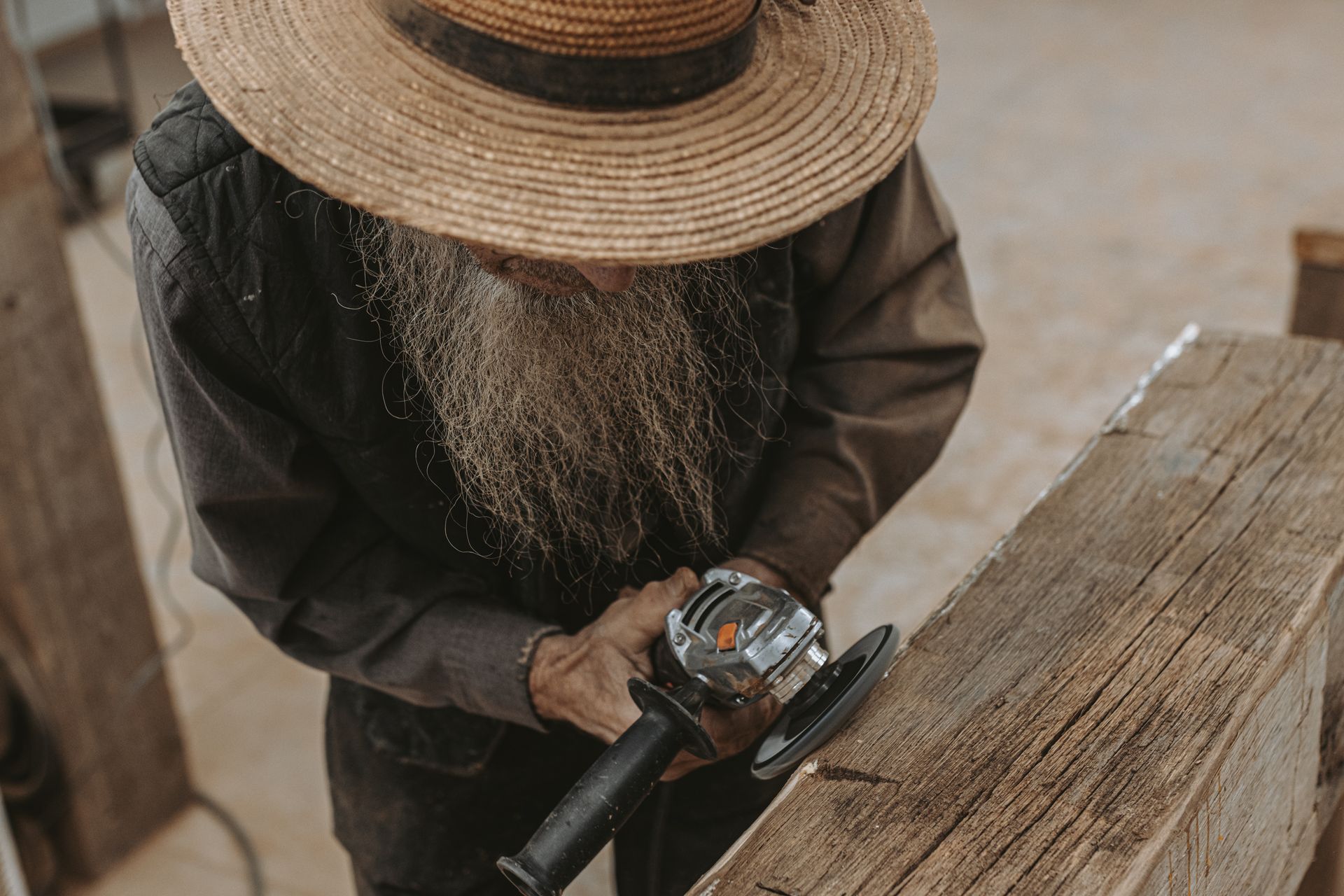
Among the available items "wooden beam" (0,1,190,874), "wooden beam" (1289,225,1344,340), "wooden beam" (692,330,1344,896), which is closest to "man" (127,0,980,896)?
"wooden beam" (692,330,1344,896)

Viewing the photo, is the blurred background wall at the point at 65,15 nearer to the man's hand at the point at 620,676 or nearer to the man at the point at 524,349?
the man at the point at 524,349

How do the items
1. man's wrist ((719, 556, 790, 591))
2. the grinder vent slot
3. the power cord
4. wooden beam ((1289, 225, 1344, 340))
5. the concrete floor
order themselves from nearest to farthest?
the grinder vent slot → man's wrist ((719, 556, 790, 591)) → wooden beam ((1289, 225, 1344, 340)) → the power cord → the concrete floor

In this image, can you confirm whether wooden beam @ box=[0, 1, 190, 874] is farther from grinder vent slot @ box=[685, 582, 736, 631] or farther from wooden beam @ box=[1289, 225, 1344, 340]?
wooden beam @ box=[1289, 225, 1344, 340]

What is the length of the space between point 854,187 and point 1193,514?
1.66 ft

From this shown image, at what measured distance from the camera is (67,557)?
2141 millimetres

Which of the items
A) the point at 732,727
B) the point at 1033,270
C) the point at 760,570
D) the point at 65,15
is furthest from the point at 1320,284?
the point at 65,15

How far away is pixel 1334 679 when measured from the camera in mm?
1166

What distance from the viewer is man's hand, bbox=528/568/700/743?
1170mm

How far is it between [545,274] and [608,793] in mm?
413

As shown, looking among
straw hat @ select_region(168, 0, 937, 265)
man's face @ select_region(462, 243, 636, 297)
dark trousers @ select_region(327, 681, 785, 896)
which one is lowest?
dark trousers @ select_region(327, 681, 785, 896)

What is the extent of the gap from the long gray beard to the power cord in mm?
474

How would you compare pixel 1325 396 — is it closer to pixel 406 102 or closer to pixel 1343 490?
pixel 1343 490

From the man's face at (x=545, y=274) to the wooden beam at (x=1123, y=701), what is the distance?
39cm

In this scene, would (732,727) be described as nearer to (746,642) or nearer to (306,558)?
(746,642)
